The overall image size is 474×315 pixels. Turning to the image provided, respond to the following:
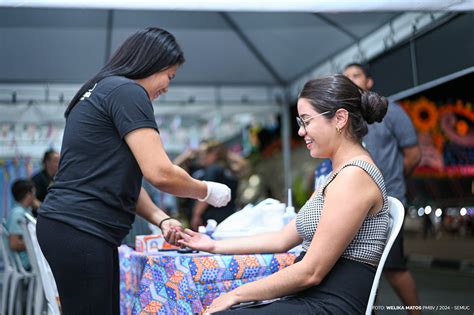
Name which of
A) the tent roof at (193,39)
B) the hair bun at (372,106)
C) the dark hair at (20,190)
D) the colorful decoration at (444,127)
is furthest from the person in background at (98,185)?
the colorful decoration at (444,127)

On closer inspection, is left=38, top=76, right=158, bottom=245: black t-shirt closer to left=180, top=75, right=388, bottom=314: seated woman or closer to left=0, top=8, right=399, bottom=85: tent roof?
A: left=180, top=75, right=388, bottom=314: seated woman

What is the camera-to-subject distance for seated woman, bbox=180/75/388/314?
63.2 inches

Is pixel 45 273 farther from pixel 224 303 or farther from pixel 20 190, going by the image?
pixel 20 190

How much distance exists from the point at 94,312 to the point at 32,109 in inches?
215

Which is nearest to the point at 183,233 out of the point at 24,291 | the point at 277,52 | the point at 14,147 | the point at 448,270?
the point at 24,291

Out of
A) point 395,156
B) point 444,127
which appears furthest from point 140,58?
point 444,127

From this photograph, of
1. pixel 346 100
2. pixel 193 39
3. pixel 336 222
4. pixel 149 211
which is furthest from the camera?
pixel 193 39

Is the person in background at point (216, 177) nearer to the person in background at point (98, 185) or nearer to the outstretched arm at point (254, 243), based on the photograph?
the outstretched arm at point (254, 243)

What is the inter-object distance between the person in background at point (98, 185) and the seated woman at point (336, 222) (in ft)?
1.14

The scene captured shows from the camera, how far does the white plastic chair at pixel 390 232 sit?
168 cm

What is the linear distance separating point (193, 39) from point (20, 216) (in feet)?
8.14

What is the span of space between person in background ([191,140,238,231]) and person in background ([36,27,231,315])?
135 inches

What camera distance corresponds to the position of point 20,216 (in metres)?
4.28

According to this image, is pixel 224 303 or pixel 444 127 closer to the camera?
pixel 224 303
